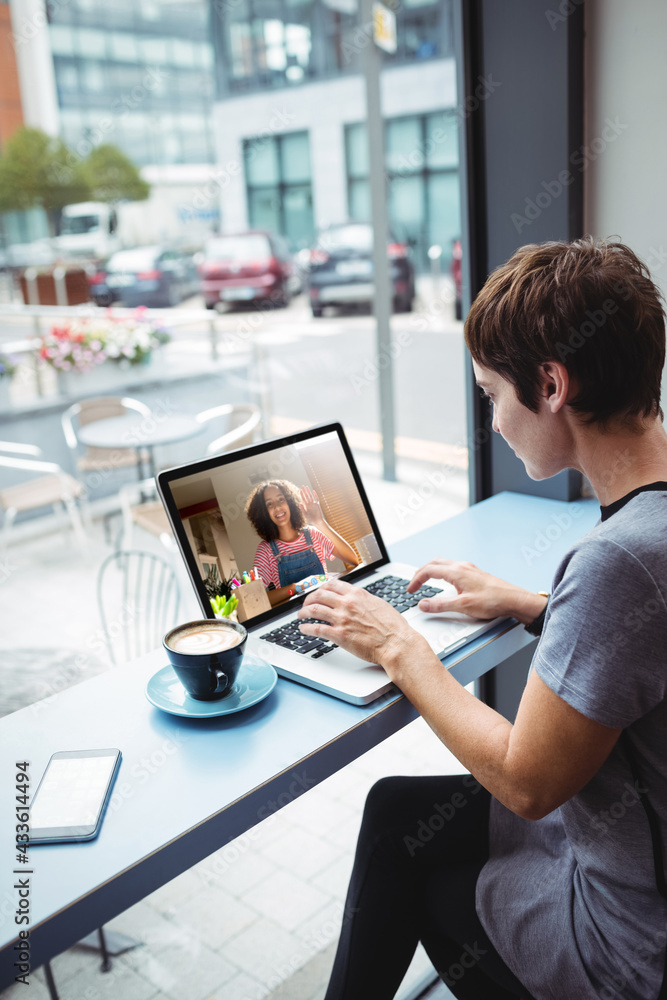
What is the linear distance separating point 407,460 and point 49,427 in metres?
2.01

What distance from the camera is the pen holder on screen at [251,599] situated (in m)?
1.13

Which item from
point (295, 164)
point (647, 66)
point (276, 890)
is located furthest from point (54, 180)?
point (295, 164)

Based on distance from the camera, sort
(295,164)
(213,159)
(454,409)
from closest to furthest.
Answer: (454,409) → (213,159) → (295,164)

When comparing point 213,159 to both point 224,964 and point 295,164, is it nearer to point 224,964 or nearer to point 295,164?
point 295,164

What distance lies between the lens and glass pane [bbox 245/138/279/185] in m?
8.97

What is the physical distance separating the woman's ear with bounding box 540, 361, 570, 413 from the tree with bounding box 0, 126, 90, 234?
11.2 ft

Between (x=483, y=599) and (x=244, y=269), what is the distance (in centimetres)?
581

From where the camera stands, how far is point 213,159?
6.12 metres

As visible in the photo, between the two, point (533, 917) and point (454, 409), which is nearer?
point (533, 917)

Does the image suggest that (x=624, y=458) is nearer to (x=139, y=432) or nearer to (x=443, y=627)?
(x=443, y=627)
